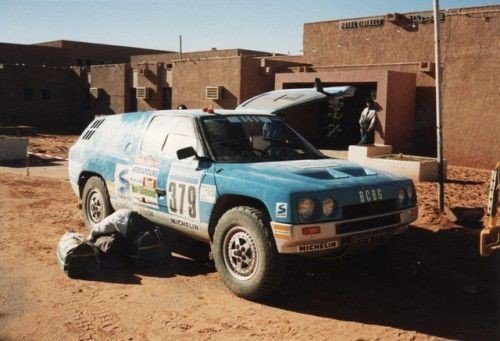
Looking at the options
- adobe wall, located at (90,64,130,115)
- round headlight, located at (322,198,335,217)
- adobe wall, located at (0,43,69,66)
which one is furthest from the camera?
adobe wall, located at (0,43,69,66)

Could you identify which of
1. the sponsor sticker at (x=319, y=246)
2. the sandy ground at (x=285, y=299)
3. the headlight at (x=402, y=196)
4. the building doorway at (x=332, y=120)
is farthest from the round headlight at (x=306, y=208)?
the building doorway at (x=332, y=120)

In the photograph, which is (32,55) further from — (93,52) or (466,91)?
(466,91)

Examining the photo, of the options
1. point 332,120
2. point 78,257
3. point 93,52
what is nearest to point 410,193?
point 78,257

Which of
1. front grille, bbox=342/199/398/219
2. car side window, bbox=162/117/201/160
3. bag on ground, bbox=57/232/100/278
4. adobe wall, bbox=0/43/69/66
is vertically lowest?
bag on ground, bbox=57/232/100/278

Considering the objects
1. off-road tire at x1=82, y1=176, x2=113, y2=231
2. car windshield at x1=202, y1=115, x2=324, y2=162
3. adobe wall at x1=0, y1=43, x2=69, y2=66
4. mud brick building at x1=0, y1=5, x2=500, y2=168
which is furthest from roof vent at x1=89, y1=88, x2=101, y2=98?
car windshield at x1=202, y1=115, x2=324, y2=162

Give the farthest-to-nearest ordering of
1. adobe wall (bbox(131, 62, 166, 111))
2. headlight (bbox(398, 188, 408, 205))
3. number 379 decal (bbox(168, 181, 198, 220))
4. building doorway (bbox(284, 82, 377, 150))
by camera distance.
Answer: adobe wall (bbox(131, 62, 166, 111)) < building doorway (bbox(284, 82, 377, 150)) < number 379 decal (bbox(168, 181, 198, 220)) < headlight (bbox(398, 188, 408, 205))

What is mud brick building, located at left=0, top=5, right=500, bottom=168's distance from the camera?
15.1 m

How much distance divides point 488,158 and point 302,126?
7.39 m

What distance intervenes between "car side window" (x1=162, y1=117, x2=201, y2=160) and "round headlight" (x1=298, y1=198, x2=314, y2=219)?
1596 millimetres

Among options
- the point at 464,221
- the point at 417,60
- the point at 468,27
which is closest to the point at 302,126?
the point at 417,60

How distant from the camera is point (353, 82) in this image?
691 inches

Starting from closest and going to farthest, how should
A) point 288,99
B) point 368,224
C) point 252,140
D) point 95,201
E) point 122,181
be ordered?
point 368,224 → point 252,140 → point 122,181 → point 95,201 → point 288,99

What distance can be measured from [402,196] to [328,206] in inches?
40.5

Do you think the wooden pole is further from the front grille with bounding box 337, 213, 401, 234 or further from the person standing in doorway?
A: the person standing in doorway
